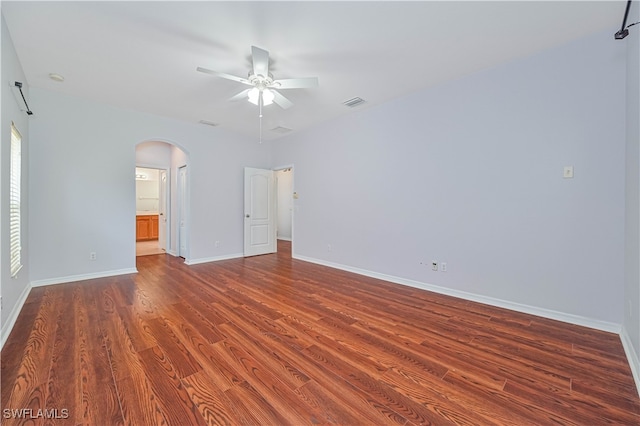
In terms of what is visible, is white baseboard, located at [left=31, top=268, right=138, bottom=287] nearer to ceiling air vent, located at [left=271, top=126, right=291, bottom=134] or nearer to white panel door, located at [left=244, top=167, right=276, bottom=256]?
white panel door, located at [left=244, top=167, right=276, bottom=256]

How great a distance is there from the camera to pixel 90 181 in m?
4.16

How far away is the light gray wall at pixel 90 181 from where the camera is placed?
3.76 meters

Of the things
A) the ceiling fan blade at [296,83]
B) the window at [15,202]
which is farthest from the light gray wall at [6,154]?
the ceiling fan blade at [296,83]

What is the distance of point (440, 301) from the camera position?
3221 mm

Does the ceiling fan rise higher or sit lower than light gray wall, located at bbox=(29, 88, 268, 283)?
higher

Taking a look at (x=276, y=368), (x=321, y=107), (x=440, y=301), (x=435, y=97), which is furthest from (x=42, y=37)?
(x=440, y=301)

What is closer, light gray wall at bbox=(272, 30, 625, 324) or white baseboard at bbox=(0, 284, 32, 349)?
white baseboard at bbox=(0, 284, 32, 349)

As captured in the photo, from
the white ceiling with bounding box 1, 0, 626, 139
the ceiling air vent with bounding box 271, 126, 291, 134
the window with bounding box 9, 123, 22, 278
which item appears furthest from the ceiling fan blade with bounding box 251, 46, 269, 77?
the ceiling air vent with bounding box 271, 126, 291, 134

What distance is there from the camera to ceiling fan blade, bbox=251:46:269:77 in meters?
2.46

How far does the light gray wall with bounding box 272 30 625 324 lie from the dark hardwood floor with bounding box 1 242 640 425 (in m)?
0.49

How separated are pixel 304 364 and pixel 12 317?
2932mm

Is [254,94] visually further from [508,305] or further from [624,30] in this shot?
[508,305]

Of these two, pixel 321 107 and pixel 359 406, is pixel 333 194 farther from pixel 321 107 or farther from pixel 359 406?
pixel 359 406

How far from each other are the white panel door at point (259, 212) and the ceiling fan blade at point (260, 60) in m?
3.43
